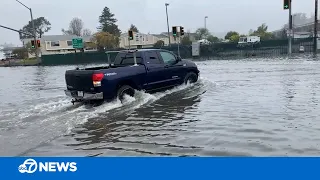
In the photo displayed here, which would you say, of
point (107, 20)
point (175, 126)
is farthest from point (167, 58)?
point (107, 20)

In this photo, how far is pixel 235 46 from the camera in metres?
45.1

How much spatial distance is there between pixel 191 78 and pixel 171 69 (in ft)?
5.22

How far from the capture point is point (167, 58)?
1227 cm

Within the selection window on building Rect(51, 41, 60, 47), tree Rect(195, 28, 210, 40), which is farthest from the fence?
tree Rect(195, 28, 210, 40)

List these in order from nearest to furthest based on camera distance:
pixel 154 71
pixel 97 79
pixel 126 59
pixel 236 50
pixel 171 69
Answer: pixel 97 79, pixel 154 71, pixel 126 59, pixel 171 69, pixel 236 50

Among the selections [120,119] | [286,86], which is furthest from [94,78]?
[286,86]

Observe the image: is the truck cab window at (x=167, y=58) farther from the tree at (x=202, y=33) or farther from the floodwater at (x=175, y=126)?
the tree at (x=202, y=33)

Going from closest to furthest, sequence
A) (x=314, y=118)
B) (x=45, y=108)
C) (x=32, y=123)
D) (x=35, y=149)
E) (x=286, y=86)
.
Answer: (x=35, y=149)
(x=314, y=118)
(x=32, y=123)
(x=45, y=108)
(x=286, y=86)

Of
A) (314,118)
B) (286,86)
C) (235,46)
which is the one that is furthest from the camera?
(235,46)

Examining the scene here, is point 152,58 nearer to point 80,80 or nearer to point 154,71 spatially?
point 154,71

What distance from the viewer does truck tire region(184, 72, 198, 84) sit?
13166mm
